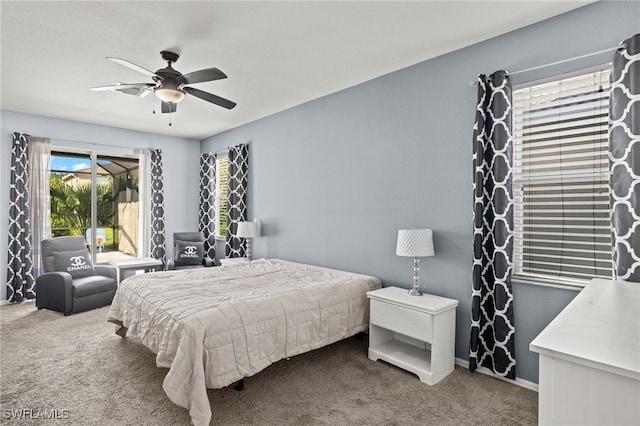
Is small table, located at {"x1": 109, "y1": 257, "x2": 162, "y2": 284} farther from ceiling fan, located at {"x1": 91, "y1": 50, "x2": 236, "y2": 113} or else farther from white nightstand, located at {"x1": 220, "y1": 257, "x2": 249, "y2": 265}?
ceiling fan, located at {"x1": 91, "y1": 50, "x2": 236, "y2": 113}

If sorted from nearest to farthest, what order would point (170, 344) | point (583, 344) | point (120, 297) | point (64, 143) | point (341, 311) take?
point (583, 344)
point (170, 344)
point (341, 311)
point (120, 297)
point (64, 143)

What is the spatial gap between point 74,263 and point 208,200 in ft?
7.82

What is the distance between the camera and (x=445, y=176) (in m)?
3.13

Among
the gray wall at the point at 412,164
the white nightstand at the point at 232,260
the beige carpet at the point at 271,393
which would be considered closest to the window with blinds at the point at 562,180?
the gray wall at the point at 412,164

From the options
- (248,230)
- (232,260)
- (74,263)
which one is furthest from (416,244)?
(74,263)

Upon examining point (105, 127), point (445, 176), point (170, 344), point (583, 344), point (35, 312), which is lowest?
point (35, 312)

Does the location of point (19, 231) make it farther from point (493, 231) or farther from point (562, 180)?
point (562, 180)

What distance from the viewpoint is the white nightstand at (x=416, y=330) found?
2.71m

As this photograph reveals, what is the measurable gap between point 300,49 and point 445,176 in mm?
1720

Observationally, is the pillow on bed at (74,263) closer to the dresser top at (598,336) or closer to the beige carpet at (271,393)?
the beige carpet at (271,393)

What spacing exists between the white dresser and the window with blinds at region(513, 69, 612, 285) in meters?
1.62

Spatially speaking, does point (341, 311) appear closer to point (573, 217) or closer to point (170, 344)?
point (170, 344)

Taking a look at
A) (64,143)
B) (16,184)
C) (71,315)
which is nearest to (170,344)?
(71,315)

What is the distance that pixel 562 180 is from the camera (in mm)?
2568
